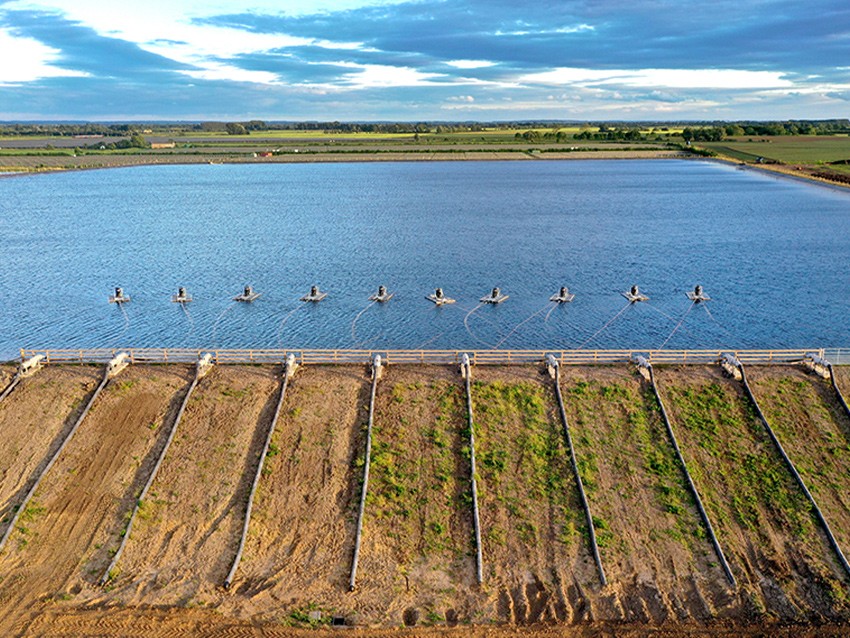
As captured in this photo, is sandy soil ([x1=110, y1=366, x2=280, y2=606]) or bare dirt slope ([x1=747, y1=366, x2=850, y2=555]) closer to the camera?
sandy soil ([x1=110, y1=366, x2=280, y2=606])

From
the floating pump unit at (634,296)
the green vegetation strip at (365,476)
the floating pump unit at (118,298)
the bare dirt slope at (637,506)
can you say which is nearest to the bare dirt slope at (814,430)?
the bare dirt slope at (637,506)

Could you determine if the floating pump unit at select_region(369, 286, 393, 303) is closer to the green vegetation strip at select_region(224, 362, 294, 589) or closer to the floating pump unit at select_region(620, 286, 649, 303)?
the floating pump unit at select_region(620, 286, 649, 303)

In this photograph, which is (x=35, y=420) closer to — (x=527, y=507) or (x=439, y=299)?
(x=527, y=507)

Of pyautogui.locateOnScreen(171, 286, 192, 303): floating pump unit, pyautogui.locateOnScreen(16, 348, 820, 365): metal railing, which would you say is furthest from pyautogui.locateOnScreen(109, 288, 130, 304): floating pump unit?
pyautogui.locateOnScreen(16, 348, 820, 365): metal railing

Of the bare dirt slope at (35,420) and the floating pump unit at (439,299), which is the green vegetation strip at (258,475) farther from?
the floating pump unit at (439,299)

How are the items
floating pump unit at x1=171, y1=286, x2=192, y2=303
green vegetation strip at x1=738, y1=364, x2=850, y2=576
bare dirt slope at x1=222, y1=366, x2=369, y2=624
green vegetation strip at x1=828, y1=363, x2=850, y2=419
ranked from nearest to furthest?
bare dirt slope at x1=222, y1=366, x2=369, y2=624 → green vegetation strip at x1=738, y1=364, x2=850, y2=576 → green vegetation strip at x1=828, y1=363, x2=850, y2=419 → floating pump unit at x1=171, y1=286, x2=192, y2=303

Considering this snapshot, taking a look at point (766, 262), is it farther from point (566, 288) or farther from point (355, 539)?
point (355, 539)

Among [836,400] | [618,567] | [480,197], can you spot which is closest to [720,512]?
[618,567]

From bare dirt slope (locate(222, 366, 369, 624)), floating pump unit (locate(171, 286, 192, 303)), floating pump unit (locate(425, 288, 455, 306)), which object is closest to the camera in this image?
bare dirt slope (locate(222, 366, 369, 624))
